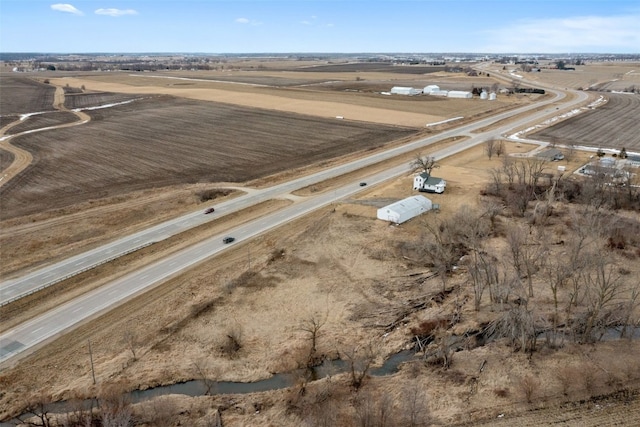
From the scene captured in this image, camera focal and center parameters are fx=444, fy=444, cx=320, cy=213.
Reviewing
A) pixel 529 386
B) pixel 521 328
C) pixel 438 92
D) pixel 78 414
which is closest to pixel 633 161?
pixel 521 328

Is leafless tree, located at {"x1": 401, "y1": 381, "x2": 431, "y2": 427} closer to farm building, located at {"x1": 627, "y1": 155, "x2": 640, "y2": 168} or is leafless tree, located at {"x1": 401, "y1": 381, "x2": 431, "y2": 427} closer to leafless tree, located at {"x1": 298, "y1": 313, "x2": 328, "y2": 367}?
leafless tree, located at {"x1": 298, "y1": 313, "x2": 328, "y2": 367}

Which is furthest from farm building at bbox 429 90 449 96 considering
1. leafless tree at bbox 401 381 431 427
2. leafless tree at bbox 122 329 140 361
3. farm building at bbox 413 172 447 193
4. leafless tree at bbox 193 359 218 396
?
leafless tree at bbox 193 359 218 396

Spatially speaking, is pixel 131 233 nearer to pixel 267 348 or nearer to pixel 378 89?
pixel 267 348

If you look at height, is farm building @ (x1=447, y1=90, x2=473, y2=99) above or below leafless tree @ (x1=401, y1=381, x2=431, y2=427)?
above

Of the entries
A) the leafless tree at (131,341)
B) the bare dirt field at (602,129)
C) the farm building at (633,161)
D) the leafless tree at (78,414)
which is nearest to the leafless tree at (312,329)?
the leafless tree at (131,341)

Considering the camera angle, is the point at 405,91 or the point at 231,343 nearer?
the point at 231,343

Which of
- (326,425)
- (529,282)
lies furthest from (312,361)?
(529,282)

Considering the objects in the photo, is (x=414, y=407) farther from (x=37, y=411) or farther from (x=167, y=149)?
(x=167, y=149)
